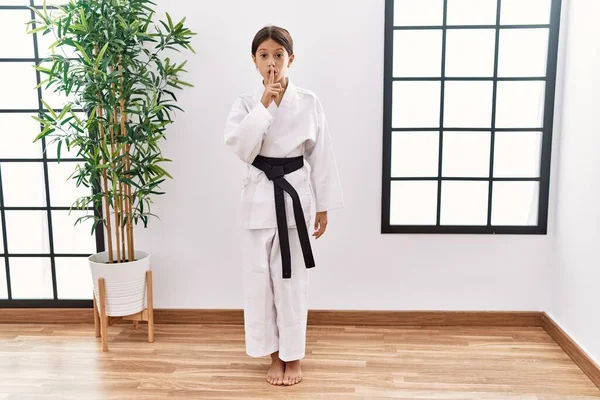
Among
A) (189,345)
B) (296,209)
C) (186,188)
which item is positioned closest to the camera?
(296,209)

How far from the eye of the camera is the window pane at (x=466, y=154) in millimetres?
3057

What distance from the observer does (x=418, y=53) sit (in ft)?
9.86

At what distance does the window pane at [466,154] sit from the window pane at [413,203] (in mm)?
144

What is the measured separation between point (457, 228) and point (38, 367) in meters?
2.27

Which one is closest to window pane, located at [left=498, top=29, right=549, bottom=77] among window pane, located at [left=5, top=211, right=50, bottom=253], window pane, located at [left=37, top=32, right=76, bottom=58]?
window pane, located at [left=37, top=32, right=76, bottom=58]

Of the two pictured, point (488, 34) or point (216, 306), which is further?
point (216, 306)

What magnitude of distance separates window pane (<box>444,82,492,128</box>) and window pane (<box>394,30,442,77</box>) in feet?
0.46

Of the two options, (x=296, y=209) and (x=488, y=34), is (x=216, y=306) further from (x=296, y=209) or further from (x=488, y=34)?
(x=488, y=34)

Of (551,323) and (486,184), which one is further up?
(486,184)

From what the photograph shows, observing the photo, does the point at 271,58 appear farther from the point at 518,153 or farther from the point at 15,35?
the point at 15,35

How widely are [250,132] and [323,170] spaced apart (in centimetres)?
40

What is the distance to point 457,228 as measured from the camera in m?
3.07

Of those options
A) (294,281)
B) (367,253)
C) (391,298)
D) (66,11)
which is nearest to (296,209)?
(294,281)

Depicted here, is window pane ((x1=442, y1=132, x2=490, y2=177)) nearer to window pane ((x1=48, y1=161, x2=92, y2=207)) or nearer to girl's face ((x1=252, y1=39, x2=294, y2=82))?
girl's face ((x1=252, y1=39, x2=294, y2=82))
